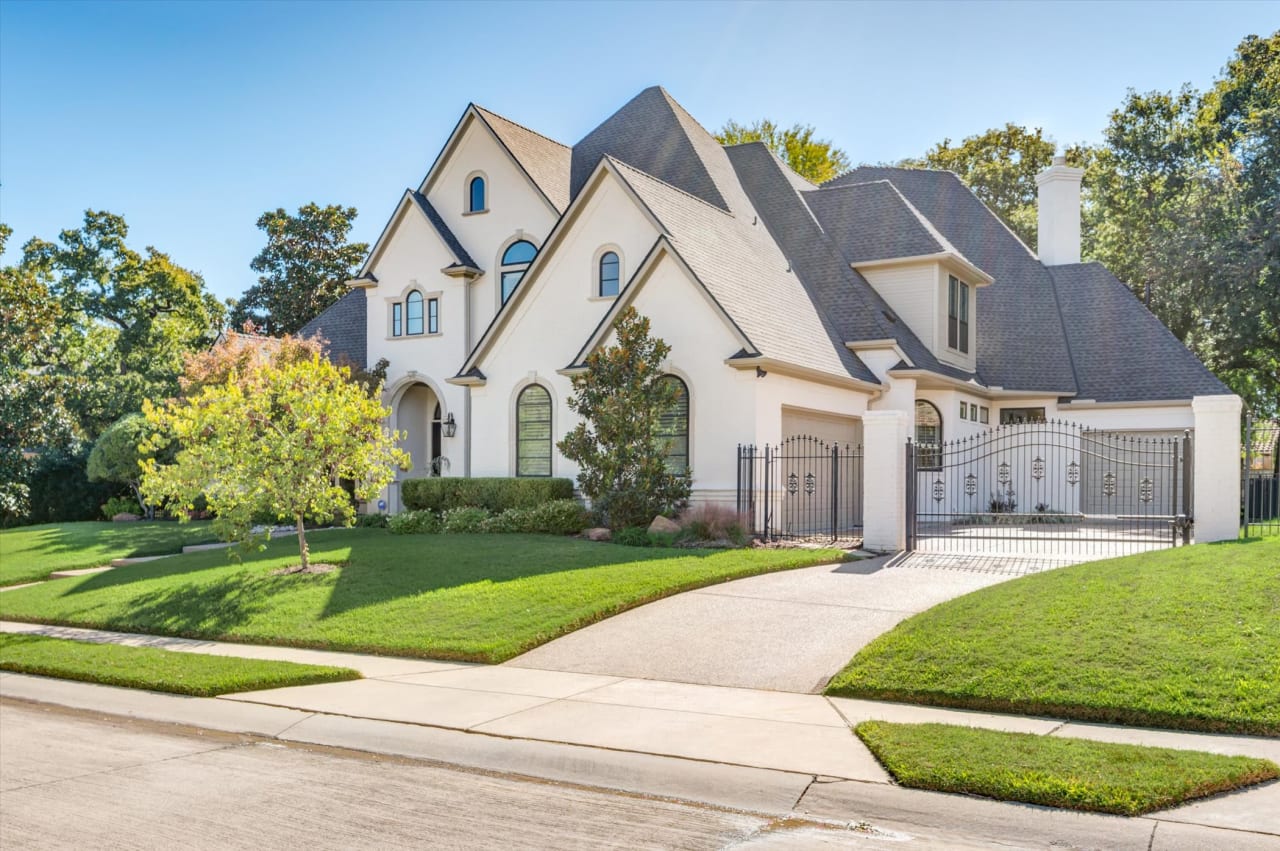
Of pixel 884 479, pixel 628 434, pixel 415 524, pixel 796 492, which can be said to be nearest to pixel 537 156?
pixel 415 524

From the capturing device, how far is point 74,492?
3400cm

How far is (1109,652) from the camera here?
9242mm

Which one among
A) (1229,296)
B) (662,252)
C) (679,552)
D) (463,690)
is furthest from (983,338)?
(463,690)

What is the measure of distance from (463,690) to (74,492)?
2936 centimetres

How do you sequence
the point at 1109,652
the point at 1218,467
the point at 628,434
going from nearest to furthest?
the point at 1109,652, the point at 1218,467, the point at 628,434

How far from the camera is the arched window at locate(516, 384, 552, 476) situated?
23.5 m

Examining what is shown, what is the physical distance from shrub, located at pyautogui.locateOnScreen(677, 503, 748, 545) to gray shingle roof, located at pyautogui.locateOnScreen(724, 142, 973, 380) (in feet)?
22.9

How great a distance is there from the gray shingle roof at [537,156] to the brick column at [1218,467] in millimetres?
17045

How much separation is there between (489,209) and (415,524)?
1043 cm

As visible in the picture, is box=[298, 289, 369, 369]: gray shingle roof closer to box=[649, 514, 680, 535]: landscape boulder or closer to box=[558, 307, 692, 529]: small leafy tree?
box=[558, 307, 692, 529]: small leafy tree

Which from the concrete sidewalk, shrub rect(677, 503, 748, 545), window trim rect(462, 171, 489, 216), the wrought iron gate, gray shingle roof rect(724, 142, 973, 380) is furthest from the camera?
window trim rect(462, 171, 489, 216)

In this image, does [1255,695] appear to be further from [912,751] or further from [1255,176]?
[1255,176]

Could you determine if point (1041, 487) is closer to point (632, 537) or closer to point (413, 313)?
point (632, 537)

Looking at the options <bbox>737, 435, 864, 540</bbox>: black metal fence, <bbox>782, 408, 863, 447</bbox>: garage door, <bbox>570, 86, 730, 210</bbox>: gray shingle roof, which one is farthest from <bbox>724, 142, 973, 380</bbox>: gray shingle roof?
<bbox>737, 435, 864, 540</bbox>: black metal fence
